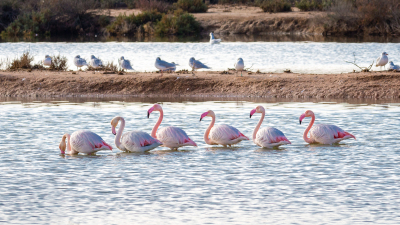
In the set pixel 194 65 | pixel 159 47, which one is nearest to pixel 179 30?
pixel 159 47

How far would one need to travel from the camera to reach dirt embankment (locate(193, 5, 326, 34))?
4088cm

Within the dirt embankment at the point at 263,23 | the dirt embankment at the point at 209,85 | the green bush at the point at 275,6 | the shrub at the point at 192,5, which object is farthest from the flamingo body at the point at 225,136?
the shrub at the point at 192,5

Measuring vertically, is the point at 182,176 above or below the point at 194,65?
below

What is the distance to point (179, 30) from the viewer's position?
41.7 meters

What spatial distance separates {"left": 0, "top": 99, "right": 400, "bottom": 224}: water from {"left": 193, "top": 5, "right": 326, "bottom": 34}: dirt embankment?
1137 inches

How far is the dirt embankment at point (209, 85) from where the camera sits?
54.7 feet

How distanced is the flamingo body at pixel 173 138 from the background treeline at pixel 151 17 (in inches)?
1204

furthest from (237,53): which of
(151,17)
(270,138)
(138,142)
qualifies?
(151,17)

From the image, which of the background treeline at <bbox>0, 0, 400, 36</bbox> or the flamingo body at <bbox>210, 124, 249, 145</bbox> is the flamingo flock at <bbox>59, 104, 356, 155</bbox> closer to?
the flamingo body at <bbox>210, 124, 249, 145</bbox>

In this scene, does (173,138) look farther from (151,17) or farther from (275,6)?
(275,6)

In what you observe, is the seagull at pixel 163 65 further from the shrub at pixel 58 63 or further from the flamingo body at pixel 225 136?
the flamingo body at pixel 225 136

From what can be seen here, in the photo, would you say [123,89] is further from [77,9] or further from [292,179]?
[77,9]

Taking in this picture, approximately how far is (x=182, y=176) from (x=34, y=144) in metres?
3.30

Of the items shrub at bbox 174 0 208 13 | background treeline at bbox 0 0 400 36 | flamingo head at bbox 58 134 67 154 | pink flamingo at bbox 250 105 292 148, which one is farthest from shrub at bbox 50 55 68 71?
shrub at bbox 174 0 208 13
